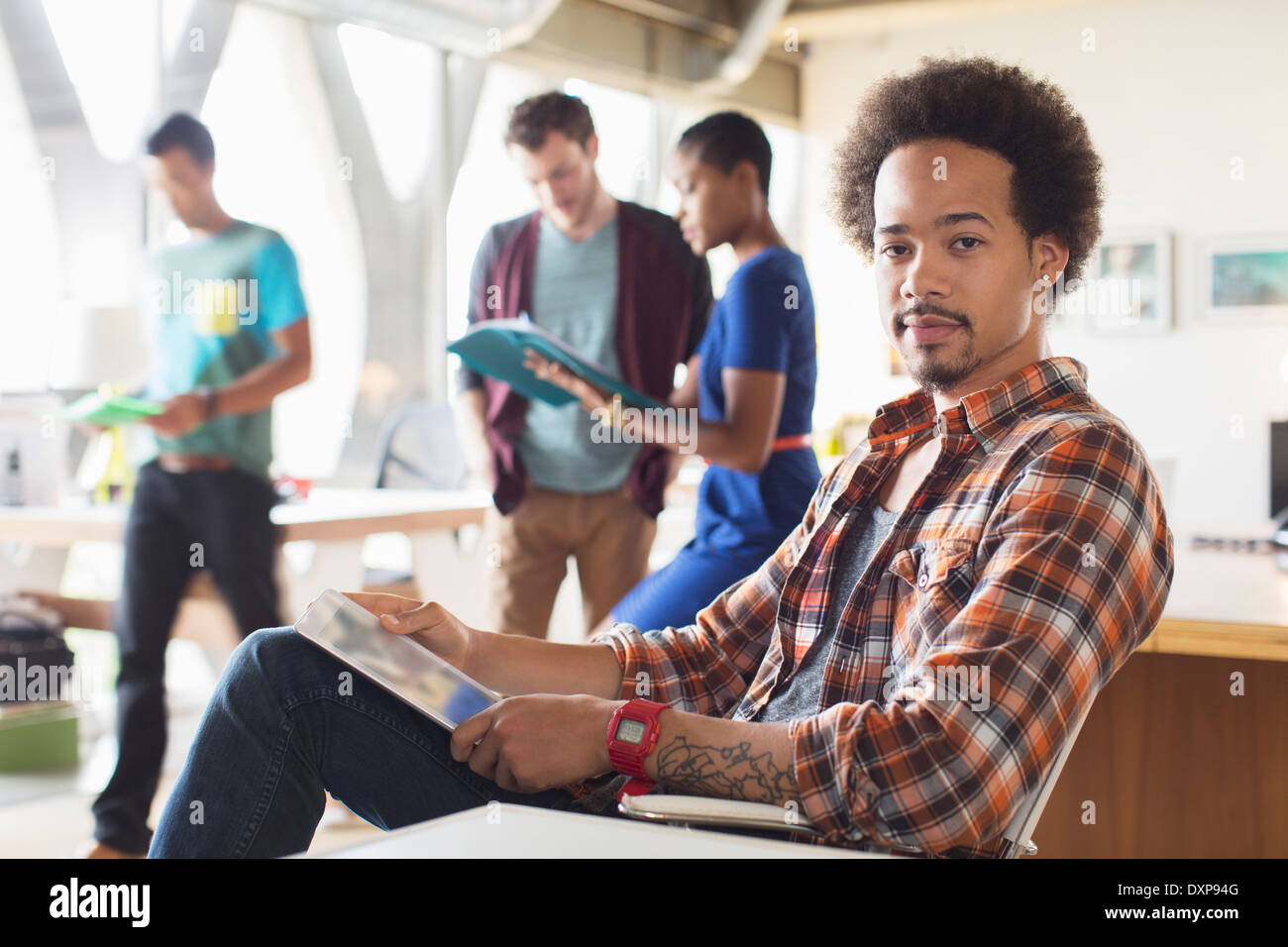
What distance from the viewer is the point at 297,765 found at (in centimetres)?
134

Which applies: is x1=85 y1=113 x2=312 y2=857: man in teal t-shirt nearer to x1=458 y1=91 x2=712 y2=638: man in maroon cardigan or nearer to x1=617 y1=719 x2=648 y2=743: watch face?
x1=458 y1=91 x2=712 y2=638: man in maroon cardigan

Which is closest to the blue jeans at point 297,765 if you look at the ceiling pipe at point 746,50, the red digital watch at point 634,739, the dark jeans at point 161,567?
the red digital watch at point 634,739

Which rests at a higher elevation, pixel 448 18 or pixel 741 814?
pixel 448 18

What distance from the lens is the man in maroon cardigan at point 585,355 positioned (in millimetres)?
2891

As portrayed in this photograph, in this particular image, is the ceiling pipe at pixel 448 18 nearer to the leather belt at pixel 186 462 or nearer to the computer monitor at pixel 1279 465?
the leather belt at pixel 186 462

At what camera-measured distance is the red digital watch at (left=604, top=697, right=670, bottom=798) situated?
124 centimetres

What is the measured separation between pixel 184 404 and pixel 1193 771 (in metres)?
2.36

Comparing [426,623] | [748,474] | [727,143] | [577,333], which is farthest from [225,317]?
[426,623]

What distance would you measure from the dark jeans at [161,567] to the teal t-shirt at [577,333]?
765mm

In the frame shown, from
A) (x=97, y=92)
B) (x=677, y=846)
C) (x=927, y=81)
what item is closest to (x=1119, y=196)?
(x=97, y=92)

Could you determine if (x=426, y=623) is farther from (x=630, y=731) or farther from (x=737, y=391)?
(x=737, y=391)

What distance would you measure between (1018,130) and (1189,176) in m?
6.52
